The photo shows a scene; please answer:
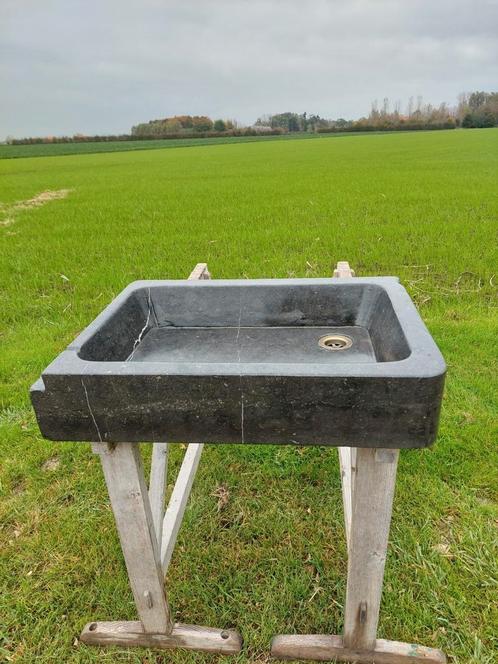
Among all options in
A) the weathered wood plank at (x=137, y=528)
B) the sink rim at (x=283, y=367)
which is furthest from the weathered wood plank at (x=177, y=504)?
the sink rim at (x=283, y=367)

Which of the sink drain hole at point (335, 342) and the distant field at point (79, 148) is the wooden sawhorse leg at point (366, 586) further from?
the distant field at point (79, 148)

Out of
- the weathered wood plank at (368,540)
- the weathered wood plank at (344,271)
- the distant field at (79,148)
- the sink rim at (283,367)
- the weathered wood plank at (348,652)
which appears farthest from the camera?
the distant field at (79,148)

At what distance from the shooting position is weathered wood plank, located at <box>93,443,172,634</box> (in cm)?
135

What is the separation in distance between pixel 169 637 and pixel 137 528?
563 mm

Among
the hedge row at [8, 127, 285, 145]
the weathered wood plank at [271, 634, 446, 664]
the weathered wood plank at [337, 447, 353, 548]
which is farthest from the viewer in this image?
the hedge row at [8, 127, 285, 145]

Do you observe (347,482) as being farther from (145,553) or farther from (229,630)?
(145,553)

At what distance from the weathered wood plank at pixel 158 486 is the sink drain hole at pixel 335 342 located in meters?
0.90

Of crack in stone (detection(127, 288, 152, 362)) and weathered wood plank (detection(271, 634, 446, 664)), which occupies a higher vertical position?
crack in stone (detection(127, 288, 152, 362))

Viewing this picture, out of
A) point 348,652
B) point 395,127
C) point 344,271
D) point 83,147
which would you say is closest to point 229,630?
point 348,652

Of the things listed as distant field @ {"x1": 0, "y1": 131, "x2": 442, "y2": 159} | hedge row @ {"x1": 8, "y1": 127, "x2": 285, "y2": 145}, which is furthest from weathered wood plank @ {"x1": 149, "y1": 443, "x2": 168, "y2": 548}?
hedge row @ {"x1": 8, "y1": 127, "x2": 285, "y2": 145}

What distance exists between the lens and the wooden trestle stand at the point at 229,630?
1326 mm

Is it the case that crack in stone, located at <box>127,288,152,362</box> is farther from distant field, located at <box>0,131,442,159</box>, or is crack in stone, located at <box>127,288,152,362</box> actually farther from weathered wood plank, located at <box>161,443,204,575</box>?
distant field, located at <box>0,131,442,159</box>

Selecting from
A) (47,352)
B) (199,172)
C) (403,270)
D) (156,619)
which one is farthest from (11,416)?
(199,172)

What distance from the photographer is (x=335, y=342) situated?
1746mm
